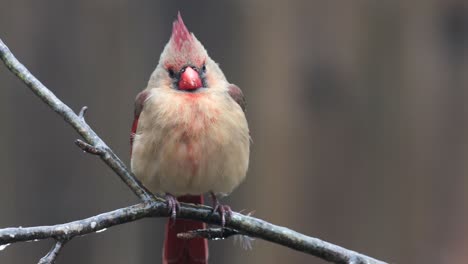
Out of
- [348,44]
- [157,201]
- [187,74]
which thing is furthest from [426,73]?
[157,201]

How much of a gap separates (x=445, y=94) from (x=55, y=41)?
1307 mm

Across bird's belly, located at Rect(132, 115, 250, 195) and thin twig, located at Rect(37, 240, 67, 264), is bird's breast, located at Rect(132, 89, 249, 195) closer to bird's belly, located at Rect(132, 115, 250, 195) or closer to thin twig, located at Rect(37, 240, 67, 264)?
bird's belly, located at Rect(132, 115, 250, 195)

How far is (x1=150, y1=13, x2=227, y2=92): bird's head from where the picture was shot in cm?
227

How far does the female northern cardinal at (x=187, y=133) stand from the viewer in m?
2.16

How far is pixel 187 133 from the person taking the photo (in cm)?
215

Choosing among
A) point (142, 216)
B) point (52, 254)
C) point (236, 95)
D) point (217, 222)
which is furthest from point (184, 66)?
point (52, 254)

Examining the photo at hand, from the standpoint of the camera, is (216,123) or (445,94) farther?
(445,94)

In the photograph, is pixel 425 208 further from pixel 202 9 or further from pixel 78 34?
pixel 78 34

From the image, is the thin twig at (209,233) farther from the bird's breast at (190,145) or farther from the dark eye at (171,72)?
the dark eye at (171,72)

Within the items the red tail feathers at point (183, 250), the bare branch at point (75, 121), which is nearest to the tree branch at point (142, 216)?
the bare branch at point (75, 121)

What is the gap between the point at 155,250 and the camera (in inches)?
109

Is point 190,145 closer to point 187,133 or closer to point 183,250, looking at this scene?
point 187,133

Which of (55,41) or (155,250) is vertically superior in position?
(55,41)

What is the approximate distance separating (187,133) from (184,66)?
0.24 m
